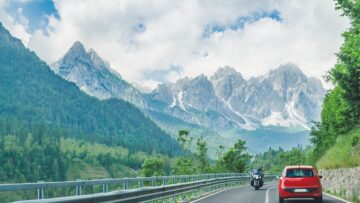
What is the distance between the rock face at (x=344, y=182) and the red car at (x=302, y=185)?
8.67 feet

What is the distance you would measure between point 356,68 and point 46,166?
178202mm

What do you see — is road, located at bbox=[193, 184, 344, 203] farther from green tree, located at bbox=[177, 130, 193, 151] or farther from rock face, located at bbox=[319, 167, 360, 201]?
green tree, located at bbox=[177, 130, 193, 151]

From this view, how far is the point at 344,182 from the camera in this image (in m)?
28.0

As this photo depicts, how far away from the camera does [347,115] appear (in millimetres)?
39281

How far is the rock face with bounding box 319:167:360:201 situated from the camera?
23778 mm

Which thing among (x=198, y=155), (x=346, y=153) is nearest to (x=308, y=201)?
(x=346, y=153)

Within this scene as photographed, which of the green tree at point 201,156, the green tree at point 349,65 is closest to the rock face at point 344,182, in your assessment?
the green tree at point 349,65

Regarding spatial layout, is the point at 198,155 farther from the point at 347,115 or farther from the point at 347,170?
the point at 347,170

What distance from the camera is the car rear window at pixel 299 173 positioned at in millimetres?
21578

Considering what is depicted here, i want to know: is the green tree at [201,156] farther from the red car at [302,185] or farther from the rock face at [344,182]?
the red car at [302,185]

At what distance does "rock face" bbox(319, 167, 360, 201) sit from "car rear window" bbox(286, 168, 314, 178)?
107 inches

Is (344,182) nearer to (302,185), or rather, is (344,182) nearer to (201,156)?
(302,185)

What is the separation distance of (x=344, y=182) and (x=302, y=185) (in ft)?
26.3

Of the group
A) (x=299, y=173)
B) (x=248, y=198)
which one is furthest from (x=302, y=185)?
(x=248, y=198)
